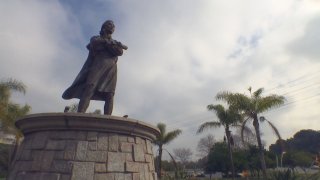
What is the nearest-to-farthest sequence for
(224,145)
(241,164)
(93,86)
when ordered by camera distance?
(93,86) → (241,164) → (224,145)

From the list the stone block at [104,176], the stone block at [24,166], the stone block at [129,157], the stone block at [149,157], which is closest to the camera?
the stone block at [104,176]

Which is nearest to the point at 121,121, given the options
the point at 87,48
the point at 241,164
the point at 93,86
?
the point at 93,86

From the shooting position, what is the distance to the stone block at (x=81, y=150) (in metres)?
5.03

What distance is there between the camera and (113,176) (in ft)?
16.8

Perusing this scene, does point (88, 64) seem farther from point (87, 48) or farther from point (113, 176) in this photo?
point (113, 176)

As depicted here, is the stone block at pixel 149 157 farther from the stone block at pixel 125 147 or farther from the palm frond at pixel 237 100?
the palm frond at pixel 237 100

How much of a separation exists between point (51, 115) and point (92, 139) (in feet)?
2.54

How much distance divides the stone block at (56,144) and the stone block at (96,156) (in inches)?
17.3

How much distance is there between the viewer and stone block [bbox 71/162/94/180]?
4.87 meters

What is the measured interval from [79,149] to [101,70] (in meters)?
1.99

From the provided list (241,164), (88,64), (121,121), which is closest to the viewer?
(121,121)

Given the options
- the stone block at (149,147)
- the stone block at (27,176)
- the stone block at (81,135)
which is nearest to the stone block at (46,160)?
the stone block at (27,176)

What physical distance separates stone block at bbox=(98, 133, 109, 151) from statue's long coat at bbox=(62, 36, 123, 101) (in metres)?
1.43

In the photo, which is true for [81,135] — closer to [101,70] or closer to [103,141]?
[103,141]
